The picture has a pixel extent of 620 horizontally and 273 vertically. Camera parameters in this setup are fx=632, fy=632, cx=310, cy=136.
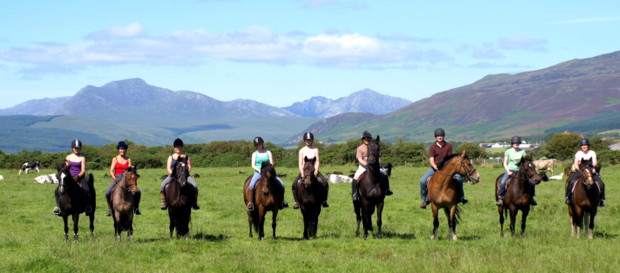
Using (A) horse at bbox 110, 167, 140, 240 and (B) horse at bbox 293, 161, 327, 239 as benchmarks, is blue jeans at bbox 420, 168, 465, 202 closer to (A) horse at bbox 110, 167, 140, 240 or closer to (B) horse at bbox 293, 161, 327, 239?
(B) horse at bbox 293, 161, 327, 239

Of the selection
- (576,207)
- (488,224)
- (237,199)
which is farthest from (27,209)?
(576,207)

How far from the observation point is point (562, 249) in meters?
16.0

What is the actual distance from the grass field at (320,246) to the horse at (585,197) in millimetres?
655

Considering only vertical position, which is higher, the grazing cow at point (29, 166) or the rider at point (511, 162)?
the rider at point (511, 162)

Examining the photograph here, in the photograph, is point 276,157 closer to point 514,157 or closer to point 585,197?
point 514,157

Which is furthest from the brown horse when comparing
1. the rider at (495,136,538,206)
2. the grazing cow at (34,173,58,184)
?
the grazing cow at (34,173,58,184)

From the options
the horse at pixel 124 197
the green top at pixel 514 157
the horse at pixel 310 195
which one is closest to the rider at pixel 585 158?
the green top at pixel 514 157

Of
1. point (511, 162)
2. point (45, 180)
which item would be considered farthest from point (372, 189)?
point (45, 180)

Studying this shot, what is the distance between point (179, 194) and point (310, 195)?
3851 millimetres

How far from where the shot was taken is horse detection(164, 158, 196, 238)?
18203 millimetres

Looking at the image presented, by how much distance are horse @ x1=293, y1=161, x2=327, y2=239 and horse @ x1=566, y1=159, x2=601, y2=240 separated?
7.40m

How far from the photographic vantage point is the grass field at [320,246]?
1406cm

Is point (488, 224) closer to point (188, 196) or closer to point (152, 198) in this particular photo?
point (188, 196)

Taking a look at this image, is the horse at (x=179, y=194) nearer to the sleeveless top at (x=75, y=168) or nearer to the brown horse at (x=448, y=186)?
the sleeveless top at (x=75, y=168)
